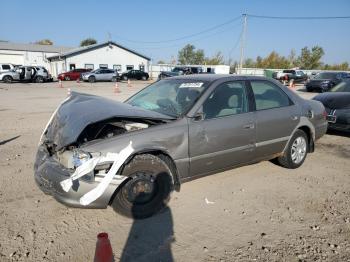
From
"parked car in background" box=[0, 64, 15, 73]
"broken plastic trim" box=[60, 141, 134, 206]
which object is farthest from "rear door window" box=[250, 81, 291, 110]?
"parked car in background" box=[0, 64, 15, 73]

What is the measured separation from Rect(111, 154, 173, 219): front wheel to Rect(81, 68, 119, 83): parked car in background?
110 feet

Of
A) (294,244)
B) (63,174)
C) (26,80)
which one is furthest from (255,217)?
(26,80)

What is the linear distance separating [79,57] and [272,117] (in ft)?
145

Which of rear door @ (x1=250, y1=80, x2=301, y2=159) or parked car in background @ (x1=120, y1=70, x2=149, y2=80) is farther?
parked car in background @ (x1=120, y1=70, x2=149, y2=80)

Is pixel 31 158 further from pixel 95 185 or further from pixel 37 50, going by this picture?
pixel 37 50

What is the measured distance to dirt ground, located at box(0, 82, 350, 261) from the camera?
10.3ft

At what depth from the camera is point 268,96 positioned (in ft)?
16.6

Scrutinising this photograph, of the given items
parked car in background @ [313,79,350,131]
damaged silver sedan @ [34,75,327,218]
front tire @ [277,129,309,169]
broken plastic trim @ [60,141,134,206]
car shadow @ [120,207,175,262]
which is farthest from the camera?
parked car in background @ [313,79,350,131]

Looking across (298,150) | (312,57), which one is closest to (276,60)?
(312,57)

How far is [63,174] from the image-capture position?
341cm

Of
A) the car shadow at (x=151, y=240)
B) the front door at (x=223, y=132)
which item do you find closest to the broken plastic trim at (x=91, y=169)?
the car shadow at (x=151, y=240)

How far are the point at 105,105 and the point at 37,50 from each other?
50.7 metres

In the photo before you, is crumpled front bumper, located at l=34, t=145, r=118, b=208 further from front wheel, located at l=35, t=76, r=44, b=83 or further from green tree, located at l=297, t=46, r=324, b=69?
green tree, located at l=297, t=46, r=324, b=69

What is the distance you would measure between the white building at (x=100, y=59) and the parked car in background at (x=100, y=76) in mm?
10239
